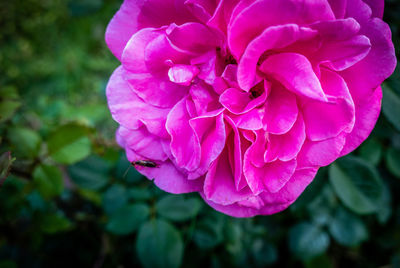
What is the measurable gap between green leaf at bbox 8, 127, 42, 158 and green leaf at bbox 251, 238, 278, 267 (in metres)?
0.90

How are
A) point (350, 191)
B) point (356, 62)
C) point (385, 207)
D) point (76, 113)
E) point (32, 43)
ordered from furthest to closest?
point (32, 43) → point (76, 113) → point (385, 207) → point (350, 191) → point (356, 62)

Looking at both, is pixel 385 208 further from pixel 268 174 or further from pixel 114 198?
pixel 114 198

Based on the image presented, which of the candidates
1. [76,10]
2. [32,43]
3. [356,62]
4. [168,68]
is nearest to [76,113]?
[76,10]

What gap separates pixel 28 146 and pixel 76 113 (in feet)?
2.16

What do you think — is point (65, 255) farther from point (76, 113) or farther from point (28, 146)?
point (76, 113)

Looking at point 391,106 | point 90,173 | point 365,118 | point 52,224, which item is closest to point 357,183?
point 391,106

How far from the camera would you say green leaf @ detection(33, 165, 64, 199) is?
0.89 meters

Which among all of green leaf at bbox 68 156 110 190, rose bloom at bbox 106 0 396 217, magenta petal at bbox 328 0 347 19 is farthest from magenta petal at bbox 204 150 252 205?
green leaf at bbox 68 156 110 190

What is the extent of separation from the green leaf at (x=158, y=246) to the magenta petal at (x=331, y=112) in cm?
57

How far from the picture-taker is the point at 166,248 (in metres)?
0.87

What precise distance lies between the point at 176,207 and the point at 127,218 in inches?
6.5

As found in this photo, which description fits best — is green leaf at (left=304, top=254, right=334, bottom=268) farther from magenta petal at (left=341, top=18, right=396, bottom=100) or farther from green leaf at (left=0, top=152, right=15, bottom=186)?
green leaf at (left=0, top=152, right=15, bottom=186)

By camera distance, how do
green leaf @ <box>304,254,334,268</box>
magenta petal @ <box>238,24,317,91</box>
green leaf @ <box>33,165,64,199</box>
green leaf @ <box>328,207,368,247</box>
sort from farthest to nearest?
green leaf @ <box>304,254,334,268</box> → green leaf @ <box>328,207,368,247</box> → green leaf @ <box>33,165,64,199</box> → magenta petal @ <box>238,24,317,91</box>

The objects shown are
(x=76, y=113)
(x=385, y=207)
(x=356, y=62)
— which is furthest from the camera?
(x=76, y=113)
